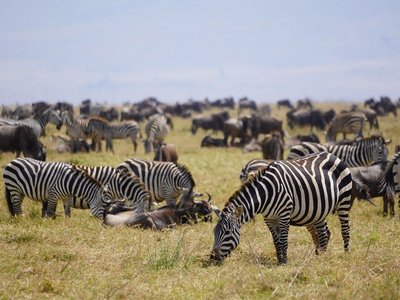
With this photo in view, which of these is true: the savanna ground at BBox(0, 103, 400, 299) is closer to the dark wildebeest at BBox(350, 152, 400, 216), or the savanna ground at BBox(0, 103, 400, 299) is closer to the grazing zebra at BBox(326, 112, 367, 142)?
the dark wildebeest at BBox(350, 152, 400, 216)

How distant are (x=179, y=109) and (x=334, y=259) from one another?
43.8 m

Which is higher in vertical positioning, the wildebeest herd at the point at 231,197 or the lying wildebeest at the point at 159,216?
the wildebeest herd at the point at 231,197

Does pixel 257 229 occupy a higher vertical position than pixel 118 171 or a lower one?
lower

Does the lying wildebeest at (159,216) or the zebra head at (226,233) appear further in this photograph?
the lying wildebeest at (159,216)

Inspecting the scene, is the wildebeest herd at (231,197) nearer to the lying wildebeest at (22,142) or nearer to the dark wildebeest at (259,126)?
the lying wildebeest at (22,142)

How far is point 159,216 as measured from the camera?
1152 centimetres

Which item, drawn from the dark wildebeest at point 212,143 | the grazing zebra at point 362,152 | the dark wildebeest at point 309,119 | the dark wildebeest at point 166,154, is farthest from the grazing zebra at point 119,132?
the dark wildebeest at point 309,119

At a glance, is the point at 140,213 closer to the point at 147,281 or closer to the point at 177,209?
the point at 177,209

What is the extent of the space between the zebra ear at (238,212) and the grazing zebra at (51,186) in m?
4.35

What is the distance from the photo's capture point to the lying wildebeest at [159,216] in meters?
11.1

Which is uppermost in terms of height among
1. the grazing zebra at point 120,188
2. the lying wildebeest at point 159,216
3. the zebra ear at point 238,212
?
the zebra ear at point 238,212

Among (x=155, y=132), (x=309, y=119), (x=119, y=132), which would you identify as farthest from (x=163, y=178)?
(x=309, y=119)

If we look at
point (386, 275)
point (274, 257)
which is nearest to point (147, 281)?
point (274, 257)

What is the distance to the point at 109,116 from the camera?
40719 millimetres
